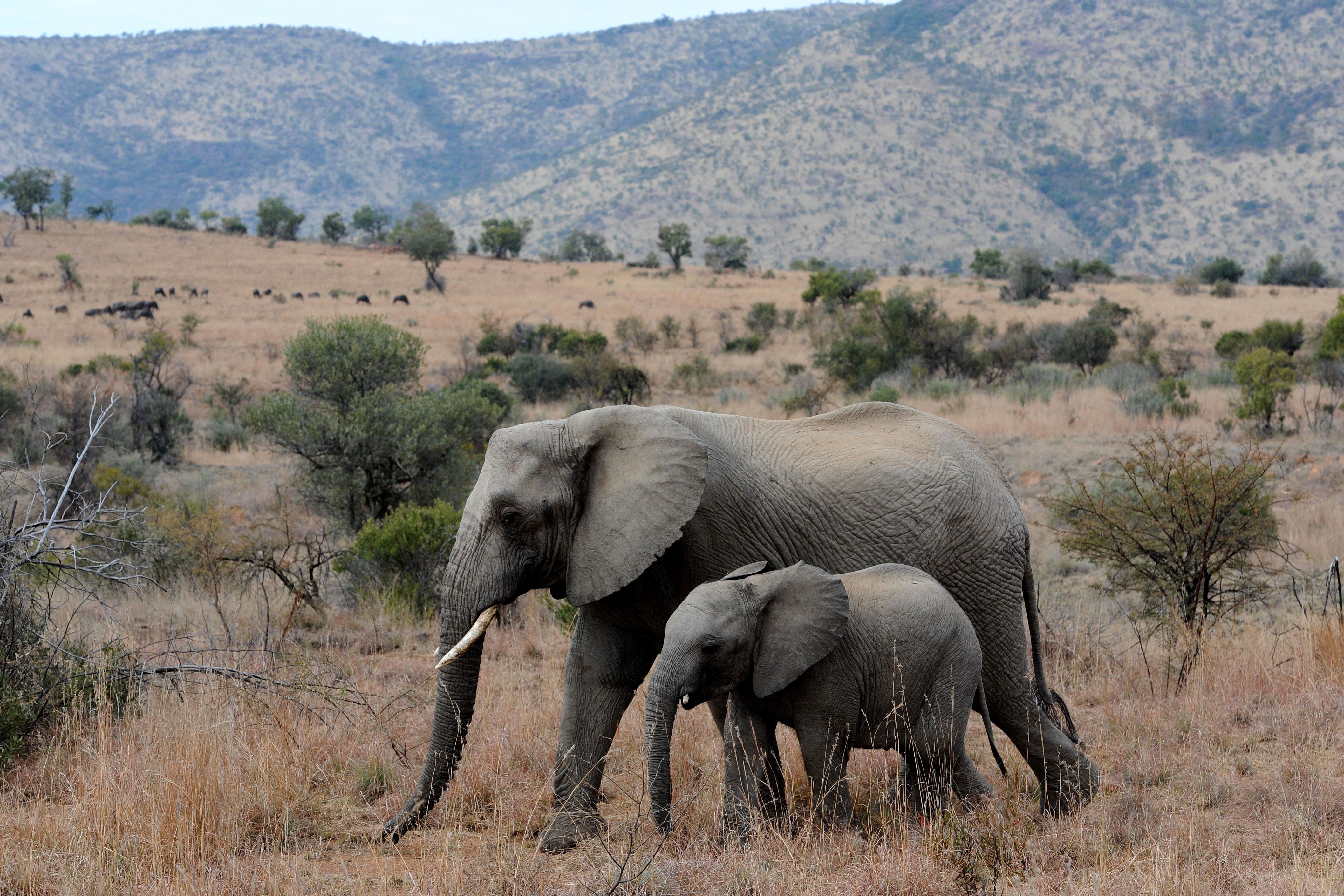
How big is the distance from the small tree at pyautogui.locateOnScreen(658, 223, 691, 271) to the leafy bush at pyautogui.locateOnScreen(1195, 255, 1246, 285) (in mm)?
27128

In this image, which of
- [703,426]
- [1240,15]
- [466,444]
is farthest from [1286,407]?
[1240,15]

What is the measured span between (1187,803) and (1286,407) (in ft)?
49.2

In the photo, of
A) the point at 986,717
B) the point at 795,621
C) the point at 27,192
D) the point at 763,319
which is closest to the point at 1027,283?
the point at 763,319

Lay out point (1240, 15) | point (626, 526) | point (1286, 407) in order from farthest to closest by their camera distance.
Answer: point (1240, 15)
point (1286, 407)
point (626, 526)

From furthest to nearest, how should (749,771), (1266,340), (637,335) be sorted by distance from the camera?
(637,335) → (1266,340) → (749,771)

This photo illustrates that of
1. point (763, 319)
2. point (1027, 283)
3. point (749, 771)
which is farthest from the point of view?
point (1027, 283)

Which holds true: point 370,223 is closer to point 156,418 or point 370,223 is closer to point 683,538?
point 156,418

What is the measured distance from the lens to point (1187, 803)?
5.09 m

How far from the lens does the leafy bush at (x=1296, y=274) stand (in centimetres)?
5734

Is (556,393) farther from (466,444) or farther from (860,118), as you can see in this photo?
(860,118)

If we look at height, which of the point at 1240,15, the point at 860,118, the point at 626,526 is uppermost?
the point at 1240,15

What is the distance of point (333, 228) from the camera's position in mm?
76750

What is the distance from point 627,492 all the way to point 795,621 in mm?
839

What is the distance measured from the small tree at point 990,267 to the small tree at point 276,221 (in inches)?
1703
